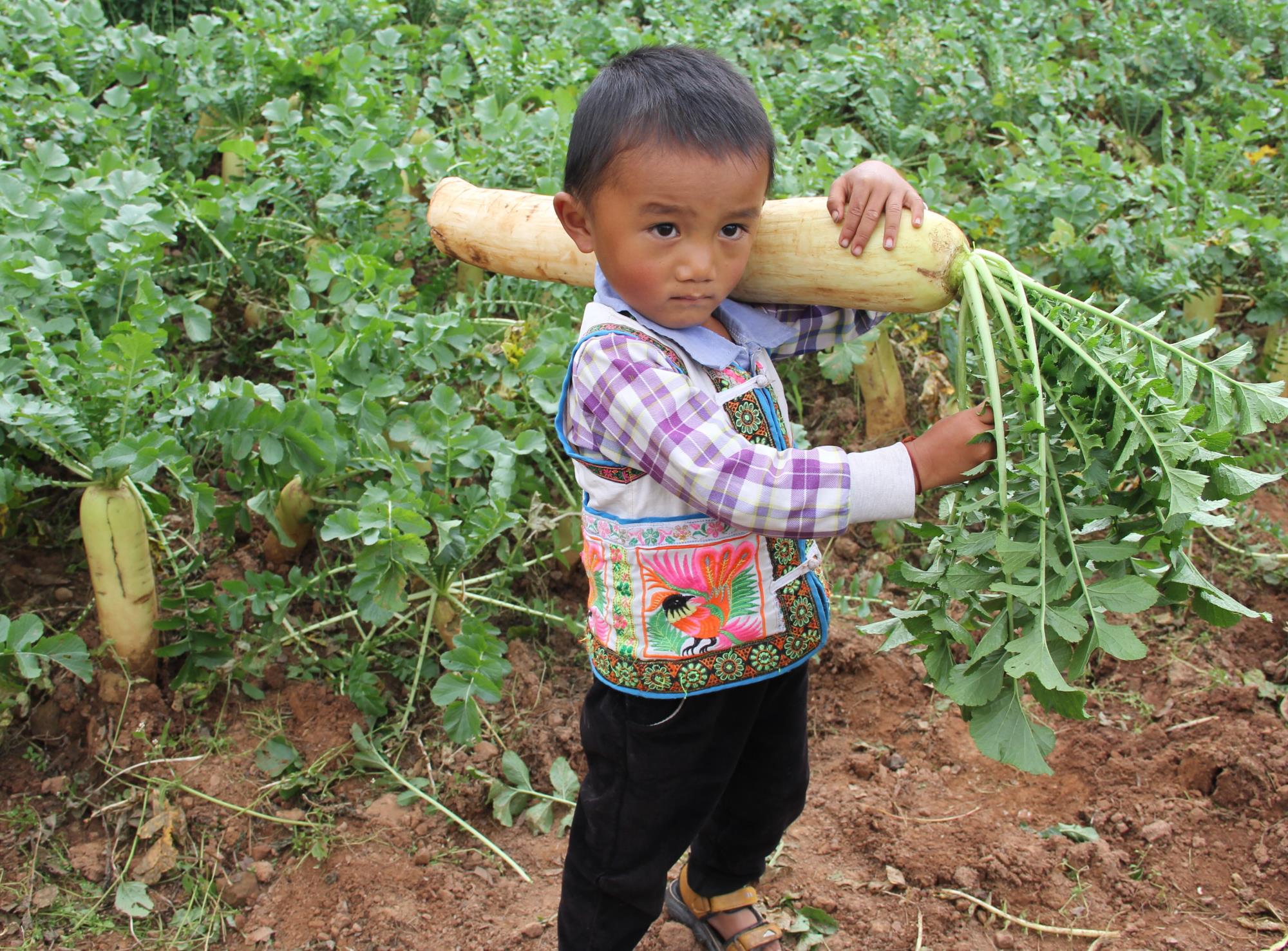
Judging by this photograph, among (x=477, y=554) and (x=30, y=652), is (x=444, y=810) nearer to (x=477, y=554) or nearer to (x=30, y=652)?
(x=477, y=554)

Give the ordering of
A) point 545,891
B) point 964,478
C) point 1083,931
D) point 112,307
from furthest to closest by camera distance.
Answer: point 112,307 < point 545,891 < point 1083,931 < point 964,478

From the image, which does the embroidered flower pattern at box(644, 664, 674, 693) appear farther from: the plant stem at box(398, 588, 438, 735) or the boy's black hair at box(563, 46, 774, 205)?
the plant stem at box(398, 588, 438, 735)

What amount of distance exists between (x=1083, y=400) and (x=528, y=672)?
5.45ft

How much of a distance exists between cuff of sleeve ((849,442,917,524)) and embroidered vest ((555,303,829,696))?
247 mm

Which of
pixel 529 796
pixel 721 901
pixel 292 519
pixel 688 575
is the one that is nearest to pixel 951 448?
pixel 688 575

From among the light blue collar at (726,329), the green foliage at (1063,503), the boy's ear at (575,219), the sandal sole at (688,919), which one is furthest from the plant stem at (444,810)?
the boy's ear at (575,219)

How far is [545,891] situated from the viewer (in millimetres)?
2379

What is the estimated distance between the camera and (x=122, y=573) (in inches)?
98.1

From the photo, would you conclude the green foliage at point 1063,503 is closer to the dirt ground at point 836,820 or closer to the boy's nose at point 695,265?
the boy's nose at point 695,265

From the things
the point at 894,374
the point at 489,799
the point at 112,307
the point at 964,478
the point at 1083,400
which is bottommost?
the point at 489,799

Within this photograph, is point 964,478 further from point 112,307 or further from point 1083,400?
point 112,307

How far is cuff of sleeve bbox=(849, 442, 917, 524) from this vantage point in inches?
59.6

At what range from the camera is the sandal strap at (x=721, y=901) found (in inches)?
86.4

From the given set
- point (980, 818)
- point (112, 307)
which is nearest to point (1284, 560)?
point (980, 818)
